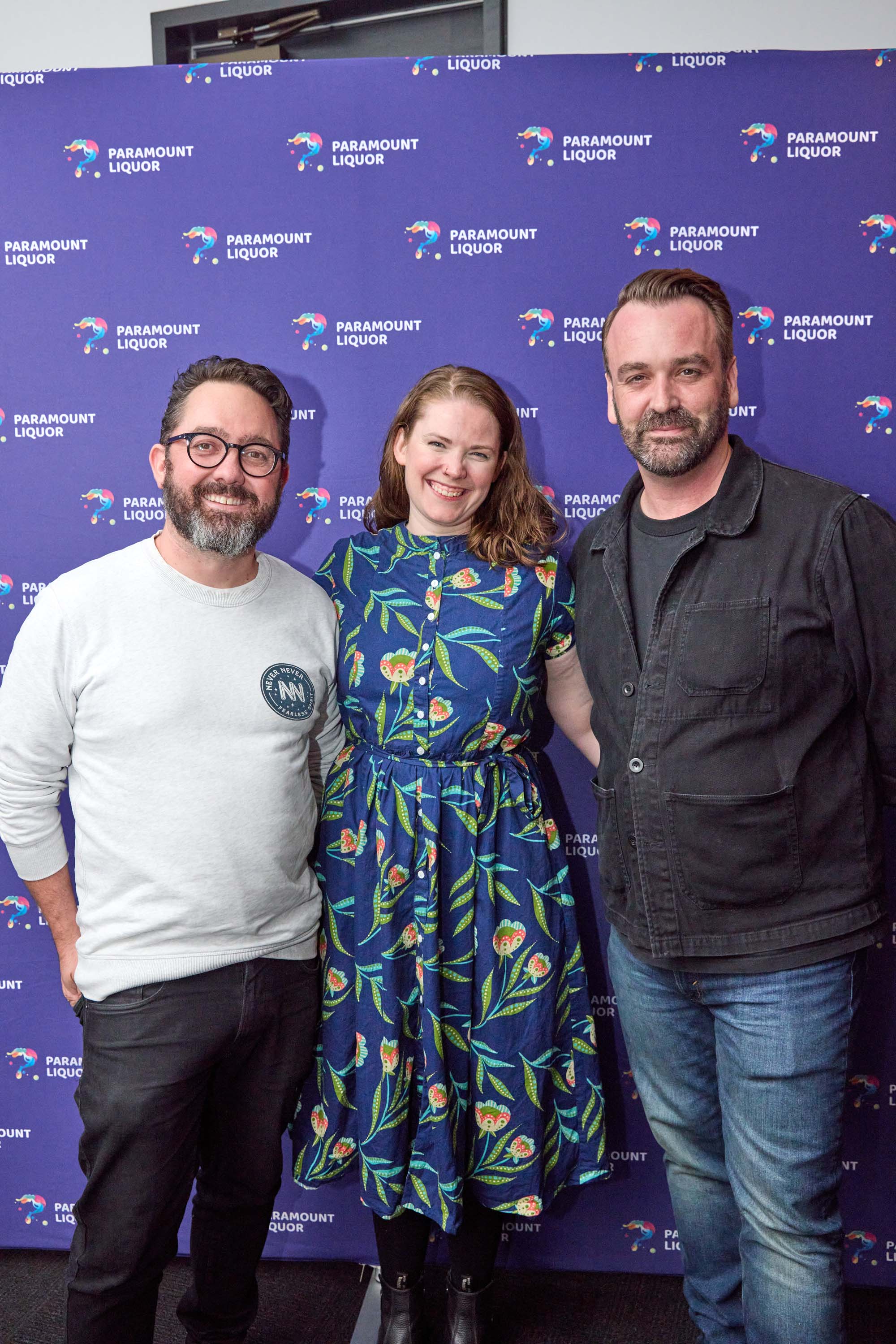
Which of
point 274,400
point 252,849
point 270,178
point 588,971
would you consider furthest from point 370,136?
point 588,971

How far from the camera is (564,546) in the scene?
2043 mm

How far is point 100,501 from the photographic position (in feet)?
6.84

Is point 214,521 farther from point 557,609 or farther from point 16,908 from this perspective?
point 16,908

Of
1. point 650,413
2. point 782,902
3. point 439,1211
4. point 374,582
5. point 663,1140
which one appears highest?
point 650,413

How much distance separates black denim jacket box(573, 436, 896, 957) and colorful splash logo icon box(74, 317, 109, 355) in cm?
138

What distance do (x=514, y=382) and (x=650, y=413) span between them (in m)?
0.59

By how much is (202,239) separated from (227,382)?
2.05 feet

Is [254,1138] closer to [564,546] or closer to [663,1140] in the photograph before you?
[663,1140]

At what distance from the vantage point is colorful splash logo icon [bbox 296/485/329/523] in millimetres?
2062

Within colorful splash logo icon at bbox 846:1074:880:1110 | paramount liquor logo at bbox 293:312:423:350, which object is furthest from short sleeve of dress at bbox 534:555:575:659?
colorful splash logo icon at bbox 846:1074:880:1110

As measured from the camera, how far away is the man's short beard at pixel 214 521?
1540mm

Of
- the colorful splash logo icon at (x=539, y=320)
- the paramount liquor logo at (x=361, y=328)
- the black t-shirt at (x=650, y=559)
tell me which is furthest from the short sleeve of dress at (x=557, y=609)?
the paramount liquor logo at (x=361, y=328)

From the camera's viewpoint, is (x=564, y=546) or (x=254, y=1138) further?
(x=564, y=546)

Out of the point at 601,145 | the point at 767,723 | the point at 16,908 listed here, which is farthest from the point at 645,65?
the point at 16,908
